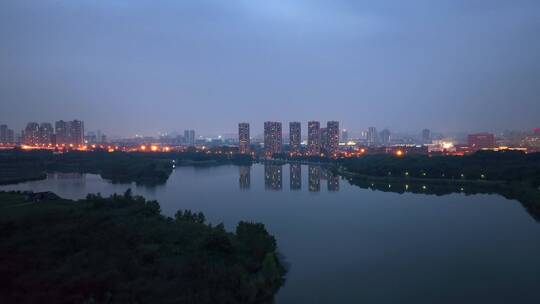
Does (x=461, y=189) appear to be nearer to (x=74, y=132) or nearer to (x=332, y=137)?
(x=332, y=137)

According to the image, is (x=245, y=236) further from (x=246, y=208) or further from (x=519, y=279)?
(x=246, y=208)

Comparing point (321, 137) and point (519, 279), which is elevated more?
point (321, 137)

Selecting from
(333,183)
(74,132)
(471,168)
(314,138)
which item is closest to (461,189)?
(471,168)

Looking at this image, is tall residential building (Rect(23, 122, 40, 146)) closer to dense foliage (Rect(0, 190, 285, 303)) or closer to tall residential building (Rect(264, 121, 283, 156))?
tall residential building (Rect(264, 121, 283, 156))

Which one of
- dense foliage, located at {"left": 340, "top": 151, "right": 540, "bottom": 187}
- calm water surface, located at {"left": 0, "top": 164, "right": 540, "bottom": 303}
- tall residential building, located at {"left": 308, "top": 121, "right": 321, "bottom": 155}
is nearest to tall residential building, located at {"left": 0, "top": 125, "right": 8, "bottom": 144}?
tall residential building, located at {"left": 308, "top": 121, "right": 321, "bottom": 155}

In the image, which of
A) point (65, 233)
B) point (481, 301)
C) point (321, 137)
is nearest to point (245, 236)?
point (65, 233)

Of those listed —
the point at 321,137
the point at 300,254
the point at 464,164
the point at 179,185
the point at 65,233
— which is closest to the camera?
the point at 65,233
